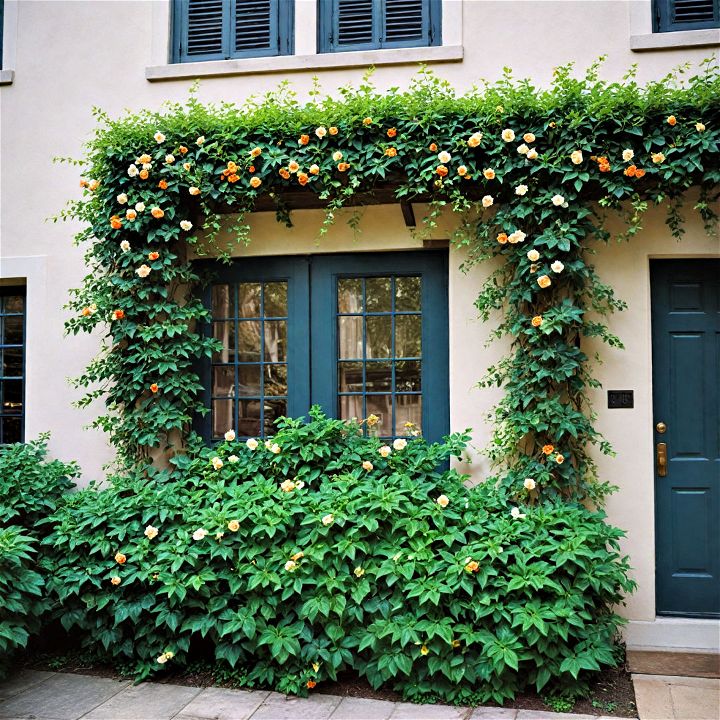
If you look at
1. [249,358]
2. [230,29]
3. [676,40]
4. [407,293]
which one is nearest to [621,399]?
[407,293]

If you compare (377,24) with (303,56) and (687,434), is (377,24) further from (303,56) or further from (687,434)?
(687,434)

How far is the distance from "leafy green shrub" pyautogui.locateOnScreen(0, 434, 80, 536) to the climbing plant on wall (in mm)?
476

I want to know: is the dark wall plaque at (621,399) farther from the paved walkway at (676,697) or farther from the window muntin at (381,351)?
the paved walkway at (676,697)

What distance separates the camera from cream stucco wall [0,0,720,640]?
4668 millimetres

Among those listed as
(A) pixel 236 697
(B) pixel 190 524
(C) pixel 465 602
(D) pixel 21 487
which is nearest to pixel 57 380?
(D) pixel 21 487

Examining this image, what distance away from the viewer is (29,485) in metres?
4.68

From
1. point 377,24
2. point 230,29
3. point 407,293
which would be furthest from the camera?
point 230,29

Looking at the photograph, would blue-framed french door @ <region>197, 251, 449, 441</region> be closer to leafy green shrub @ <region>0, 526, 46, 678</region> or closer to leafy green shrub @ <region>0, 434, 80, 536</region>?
leafy green shrub @ <region>0, 434, 80, 536</region>

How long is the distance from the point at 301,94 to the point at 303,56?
279mm

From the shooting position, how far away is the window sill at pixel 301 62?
4973 millimetres

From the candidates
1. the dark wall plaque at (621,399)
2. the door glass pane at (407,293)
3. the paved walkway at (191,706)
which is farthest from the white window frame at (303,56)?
the paved walkway at (191,706)

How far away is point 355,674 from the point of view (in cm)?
415

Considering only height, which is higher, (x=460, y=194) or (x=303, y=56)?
(x=303, y=56)

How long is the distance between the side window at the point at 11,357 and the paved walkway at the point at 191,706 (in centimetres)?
230
